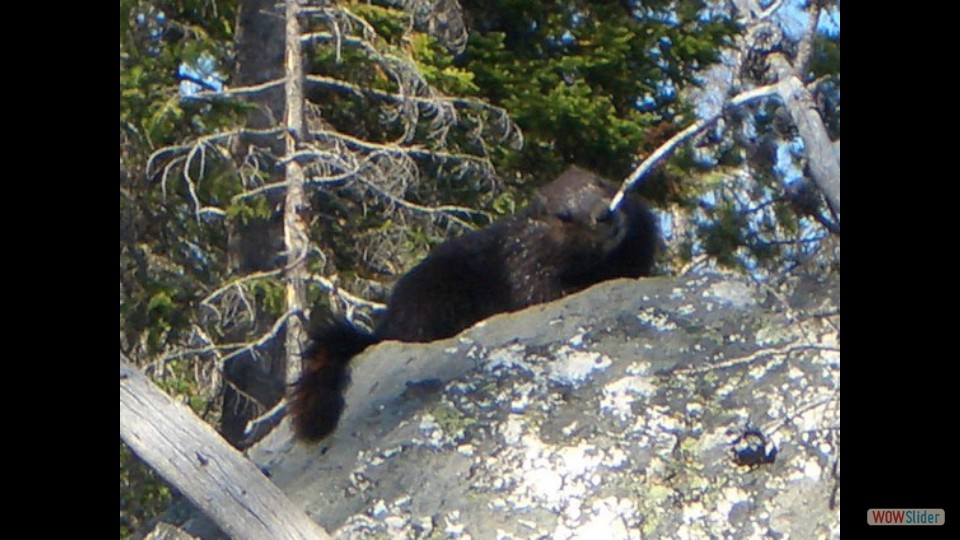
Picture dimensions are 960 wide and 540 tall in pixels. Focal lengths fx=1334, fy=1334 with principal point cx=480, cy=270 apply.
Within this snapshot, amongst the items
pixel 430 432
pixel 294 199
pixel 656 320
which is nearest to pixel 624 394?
pixel 656 320

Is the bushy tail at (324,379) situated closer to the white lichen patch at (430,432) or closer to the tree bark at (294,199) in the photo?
the white lichen patch at (430,432)

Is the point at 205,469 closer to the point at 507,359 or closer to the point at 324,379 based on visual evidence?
the point at 324,379

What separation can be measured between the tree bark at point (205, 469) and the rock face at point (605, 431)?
0.86 ft

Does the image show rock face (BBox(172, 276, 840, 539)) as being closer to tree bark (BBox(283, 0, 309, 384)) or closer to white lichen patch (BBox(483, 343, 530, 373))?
white lichen patch (BBox(483, 343, 530, 373))

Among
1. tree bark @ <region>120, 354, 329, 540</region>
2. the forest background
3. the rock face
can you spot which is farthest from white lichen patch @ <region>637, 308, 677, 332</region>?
the forest background

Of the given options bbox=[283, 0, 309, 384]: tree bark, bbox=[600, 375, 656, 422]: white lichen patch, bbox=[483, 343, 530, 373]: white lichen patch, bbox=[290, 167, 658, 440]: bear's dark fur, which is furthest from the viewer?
bbox=[283, 0, 309, 384]: tree bark

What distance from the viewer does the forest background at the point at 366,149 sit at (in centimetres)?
953

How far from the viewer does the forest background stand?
375 inches

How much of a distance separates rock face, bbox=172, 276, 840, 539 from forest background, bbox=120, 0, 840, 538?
14.1 feet

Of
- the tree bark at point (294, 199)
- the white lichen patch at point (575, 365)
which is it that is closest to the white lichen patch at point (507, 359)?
the white lichen patch at point (575, 365)

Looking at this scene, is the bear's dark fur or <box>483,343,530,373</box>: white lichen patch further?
the bear's dark fur

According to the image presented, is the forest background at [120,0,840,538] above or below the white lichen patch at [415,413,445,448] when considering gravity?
above
